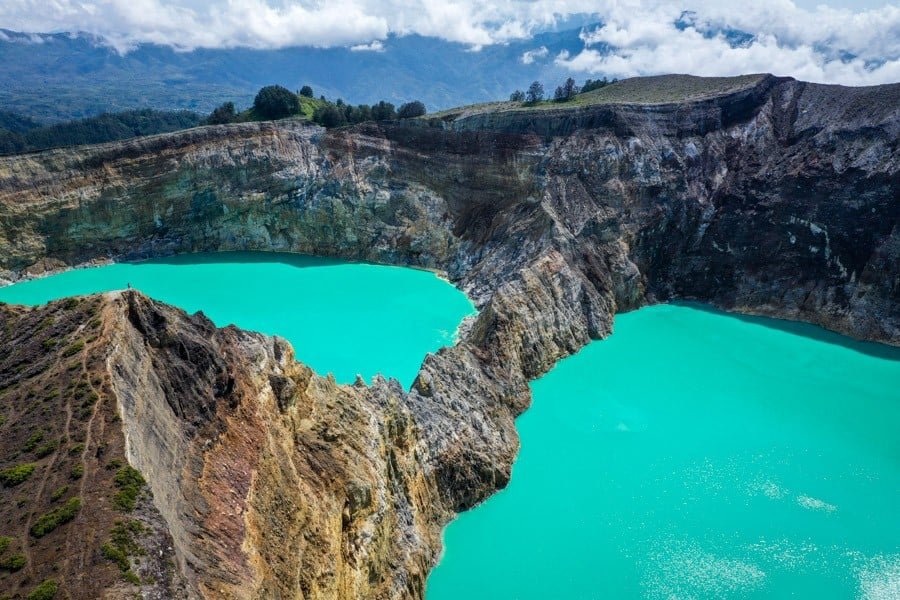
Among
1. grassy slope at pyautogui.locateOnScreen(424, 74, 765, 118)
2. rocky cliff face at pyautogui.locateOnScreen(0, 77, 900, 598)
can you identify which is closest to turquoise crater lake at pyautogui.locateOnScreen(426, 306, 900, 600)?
rocky cliff face at pyautogui.locateOnScreen(0, 77, 900, 598)

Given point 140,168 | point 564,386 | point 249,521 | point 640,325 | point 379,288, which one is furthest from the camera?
point 140,168

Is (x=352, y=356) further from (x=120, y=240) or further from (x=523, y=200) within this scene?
(x=120, y=240)

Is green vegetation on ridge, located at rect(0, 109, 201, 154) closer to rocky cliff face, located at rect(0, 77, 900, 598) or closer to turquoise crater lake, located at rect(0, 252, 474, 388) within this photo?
rocky cliff face, located at rect(0, 77, 900, 598)

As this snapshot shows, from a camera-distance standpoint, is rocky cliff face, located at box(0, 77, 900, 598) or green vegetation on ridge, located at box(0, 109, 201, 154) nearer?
rocky cliff face, located at box(0, 77, 900, 598)

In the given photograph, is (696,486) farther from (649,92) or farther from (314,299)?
(649,92)

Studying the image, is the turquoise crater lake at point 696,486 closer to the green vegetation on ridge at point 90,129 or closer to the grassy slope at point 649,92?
the grassy slope at point 649,92

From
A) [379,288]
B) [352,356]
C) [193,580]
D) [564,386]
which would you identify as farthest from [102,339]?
[379,288]
